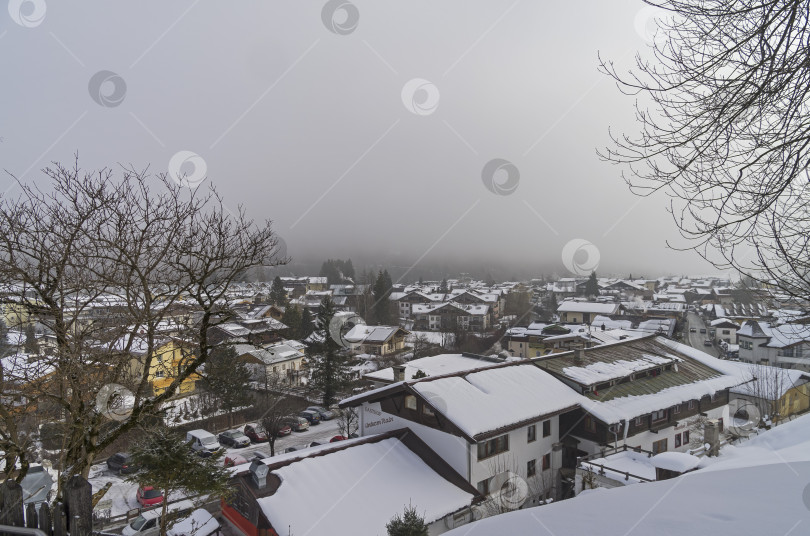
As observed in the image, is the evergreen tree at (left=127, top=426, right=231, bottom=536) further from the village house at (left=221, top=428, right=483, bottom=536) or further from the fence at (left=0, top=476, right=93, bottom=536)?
the fence at (left=0, top=476, right=93, bottom=536)

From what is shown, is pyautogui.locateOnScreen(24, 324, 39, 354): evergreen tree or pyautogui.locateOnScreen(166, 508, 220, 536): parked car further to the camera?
pyautogui.locateOnScreen(166, 508, 220, 536): parked car

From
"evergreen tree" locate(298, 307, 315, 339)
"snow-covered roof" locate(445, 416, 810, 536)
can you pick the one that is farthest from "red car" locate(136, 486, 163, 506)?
"evergreen tree" locate(298, 307, 315, 339)

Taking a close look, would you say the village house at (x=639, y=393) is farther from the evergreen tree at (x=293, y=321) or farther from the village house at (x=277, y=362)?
the evergreen tree at (x=293, y=321)

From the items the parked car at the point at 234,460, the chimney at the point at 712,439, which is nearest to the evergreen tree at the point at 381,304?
the parked car at the point at 234,460

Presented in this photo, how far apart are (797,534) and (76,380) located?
6392 mm

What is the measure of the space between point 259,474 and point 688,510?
9903 mm

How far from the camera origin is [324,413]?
88.1ft

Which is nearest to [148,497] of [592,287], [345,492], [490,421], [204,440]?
[204,440]

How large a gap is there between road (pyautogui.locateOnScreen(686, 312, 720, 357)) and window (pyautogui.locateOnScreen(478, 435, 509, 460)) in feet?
122

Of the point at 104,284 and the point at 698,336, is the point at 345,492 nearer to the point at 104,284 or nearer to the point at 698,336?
the point at 104,284

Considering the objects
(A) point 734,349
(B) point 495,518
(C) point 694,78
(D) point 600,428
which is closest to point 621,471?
(D) point 600,428

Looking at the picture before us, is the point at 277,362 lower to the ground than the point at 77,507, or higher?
lower

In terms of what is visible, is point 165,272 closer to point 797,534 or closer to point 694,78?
point 694,78

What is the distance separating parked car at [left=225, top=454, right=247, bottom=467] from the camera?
18016 millimetres
